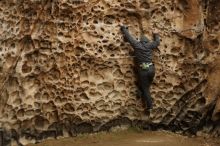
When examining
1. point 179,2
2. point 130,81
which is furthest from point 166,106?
point 179,2

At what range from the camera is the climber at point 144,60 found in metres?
8.94

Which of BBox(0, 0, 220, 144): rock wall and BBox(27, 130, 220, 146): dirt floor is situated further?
BBox(27, 130, 220, 146): dirt floor

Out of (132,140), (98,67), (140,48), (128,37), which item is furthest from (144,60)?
Answer: (132,140)

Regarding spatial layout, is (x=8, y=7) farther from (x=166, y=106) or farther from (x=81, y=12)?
(x=166, y=106)

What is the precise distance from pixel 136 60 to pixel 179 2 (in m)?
1.22

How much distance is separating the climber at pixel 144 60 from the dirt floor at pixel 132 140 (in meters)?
0.54

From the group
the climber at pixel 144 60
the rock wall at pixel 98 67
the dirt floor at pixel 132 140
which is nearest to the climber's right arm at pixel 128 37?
the climber at pixel 144 60

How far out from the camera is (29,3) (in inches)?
331

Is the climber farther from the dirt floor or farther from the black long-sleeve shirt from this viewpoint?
the dirt floor

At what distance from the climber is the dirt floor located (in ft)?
1.76

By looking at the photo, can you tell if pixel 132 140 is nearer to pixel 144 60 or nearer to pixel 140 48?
pixel 144 60

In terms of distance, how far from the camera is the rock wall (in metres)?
8.36

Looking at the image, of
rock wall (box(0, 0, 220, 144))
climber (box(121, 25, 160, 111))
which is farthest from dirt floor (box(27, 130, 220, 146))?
climber (box(121, 25, 160, 111))

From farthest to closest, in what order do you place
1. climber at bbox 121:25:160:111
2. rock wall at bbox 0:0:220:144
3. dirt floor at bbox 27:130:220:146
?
1. climber at bbox 121:25:160:111
2. dirt floor at bbox 27:130:220:146
3. rock wall at bbox 0:0:220:144
